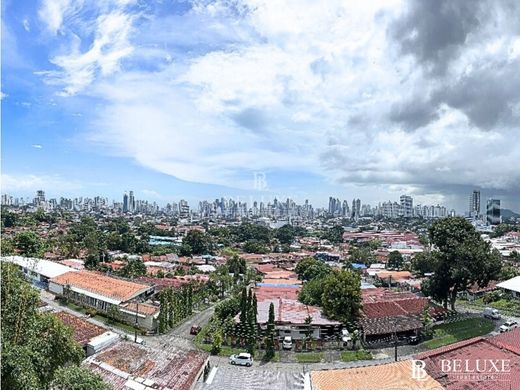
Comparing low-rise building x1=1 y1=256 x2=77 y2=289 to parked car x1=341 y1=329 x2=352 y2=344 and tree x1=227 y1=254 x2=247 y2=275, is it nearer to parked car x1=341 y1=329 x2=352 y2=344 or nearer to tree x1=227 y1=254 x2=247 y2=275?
tree x1=227 y1=254 x2=247 y2=275

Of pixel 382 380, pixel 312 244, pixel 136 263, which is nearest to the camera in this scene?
pixel 382 380

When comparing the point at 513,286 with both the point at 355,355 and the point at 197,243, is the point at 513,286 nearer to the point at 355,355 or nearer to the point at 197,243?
the point at 355,355

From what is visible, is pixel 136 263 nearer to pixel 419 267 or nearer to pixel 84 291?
pixel 84 291

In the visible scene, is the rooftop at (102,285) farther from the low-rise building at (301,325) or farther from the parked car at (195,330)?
the low-rise building at (301,325)

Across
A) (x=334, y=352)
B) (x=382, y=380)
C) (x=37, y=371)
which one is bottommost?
(x=334, y=352)

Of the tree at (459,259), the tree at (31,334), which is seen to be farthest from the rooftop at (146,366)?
the tree at (459,259)

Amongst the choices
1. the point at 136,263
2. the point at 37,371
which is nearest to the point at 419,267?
the point at 136,263
